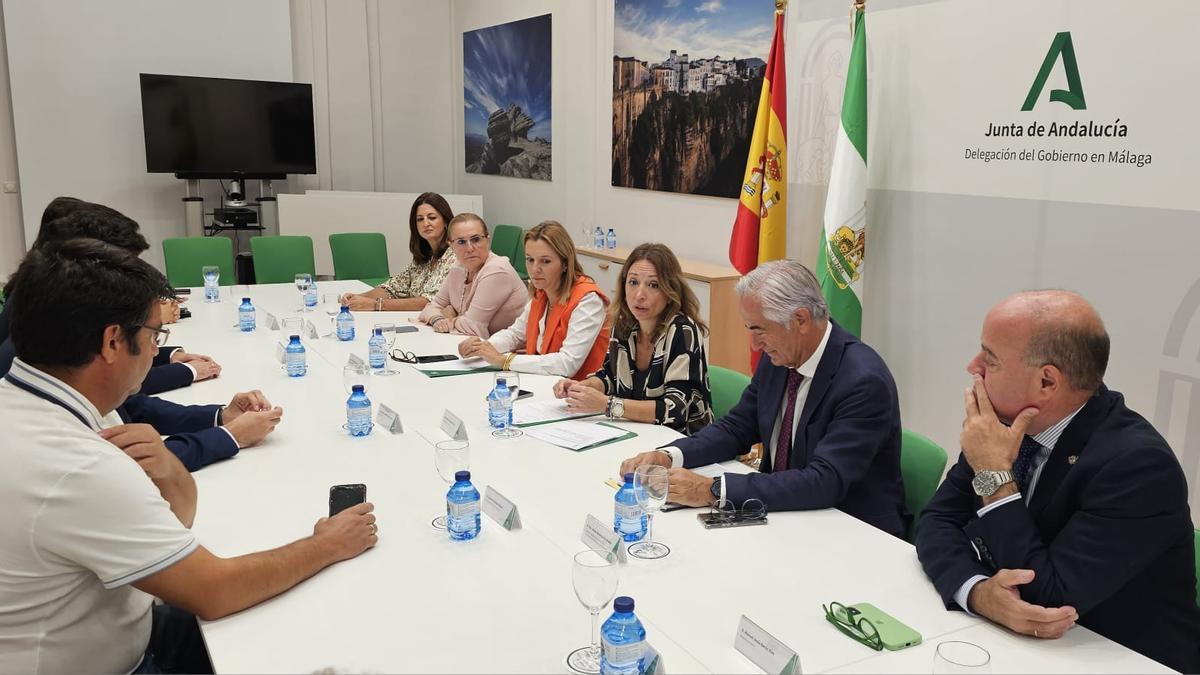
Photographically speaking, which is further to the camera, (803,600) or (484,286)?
(484,286)

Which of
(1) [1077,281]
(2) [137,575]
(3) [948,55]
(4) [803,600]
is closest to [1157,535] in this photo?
(4) [803,600]

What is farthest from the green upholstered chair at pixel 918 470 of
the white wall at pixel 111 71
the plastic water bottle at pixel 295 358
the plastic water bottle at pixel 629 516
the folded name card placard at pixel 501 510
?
the white wall at pixel 111 71

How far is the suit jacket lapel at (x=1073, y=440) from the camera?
69.0 inches

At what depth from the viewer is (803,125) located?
16.9 feet

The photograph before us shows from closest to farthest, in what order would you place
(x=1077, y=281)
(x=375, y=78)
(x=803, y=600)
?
1. (x=803, y=600)
2. (x=1077, y=281)
3. (x=375, y=78)

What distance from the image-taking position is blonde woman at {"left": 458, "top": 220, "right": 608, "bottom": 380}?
3.78 m

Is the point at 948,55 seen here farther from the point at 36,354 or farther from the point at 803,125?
the point at 36,354

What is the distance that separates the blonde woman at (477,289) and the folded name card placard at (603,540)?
274cm

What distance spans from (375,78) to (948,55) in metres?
6.49

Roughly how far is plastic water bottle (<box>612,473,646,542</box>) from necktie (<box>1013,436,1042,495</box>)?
82 cm

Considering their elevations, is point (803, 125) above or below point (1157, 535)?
above

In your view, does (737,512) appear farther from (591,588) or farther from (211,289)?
(211,289)

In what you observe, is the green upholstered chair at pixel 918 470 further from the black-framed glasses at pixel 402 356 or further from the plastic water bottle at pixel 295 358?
the plastic water bottle at pixel 295 358

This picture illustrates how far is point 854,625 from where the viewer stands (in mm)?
1634
